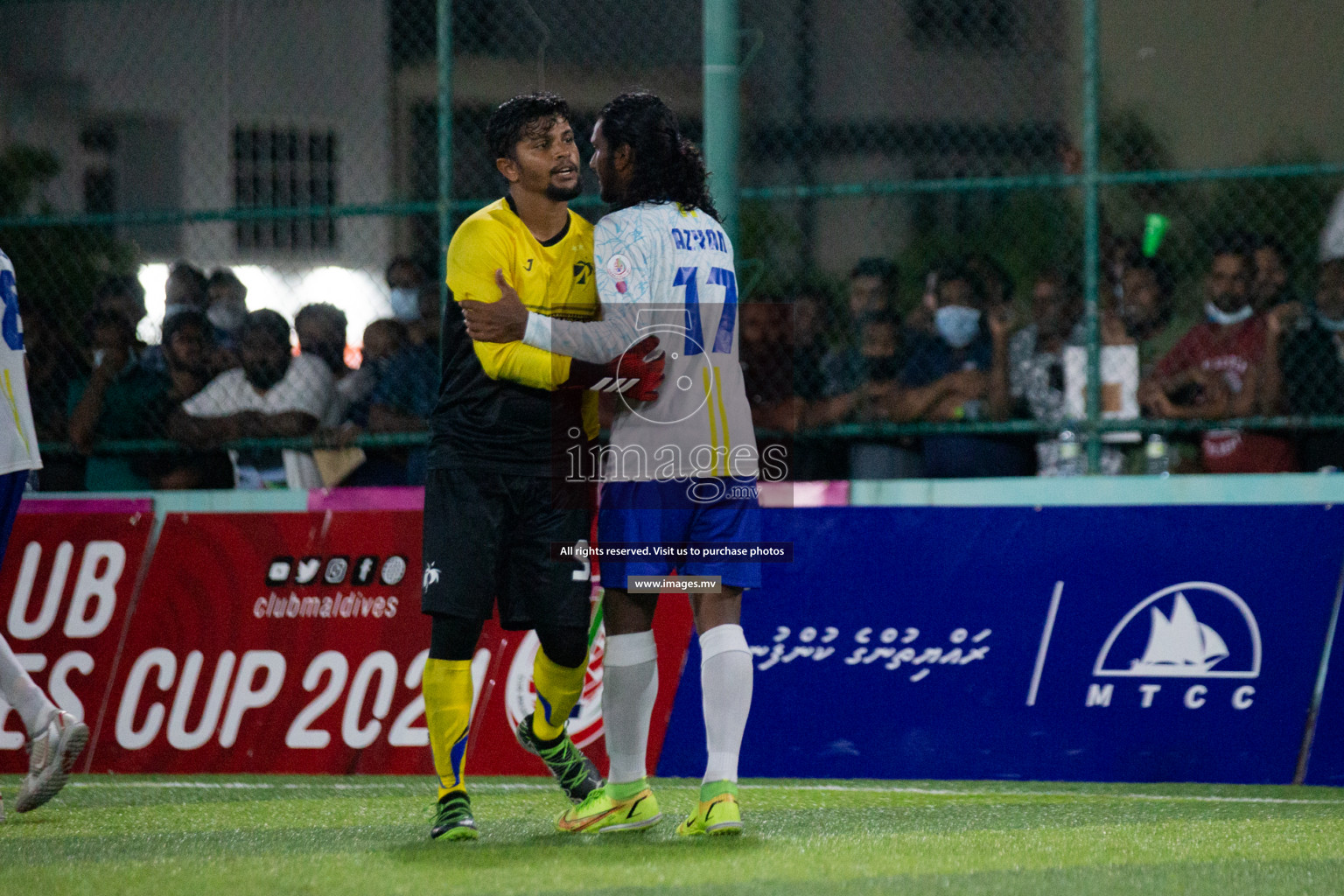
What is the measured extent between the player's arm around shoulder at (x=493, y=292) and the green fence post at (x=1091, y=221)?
327cm

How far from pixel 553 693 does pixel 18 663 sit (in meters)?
1.94

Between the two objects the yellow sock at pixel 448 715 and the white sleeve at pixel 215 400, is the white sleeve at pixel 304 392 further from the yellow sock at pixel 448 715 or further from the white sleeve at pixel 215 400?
the yellow sock at pixel 448 715

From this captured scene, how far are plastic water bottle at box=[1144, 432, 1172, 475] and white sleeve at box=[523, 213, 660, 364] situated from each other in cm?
366

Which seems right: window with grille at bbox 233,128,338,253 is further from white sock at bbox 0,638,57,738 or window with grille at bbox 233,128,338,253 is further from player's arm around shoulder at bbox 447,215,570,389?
player's arm around shoulder at bbox 447,215,570,389

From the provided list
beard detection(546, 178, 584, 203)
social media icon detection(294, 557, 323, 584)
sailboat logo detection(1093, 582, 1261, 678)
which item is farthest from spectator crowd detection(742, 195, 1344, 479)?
beard detection(546, 178, 584, 203)

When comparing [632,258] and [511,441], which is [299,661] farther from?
[632,258]

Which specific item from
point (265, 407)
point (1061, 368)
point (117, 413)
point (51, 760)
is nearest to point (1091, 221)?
point (1061, 368)

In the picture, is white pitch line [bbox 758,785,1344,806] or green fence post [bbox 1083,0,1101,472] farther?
green fence post [bbox 1083,0,1101,472]

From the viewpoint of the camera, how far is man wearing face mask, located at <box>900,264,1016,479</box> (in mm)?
7426

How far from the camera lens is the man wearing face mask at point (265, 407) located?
322 inches

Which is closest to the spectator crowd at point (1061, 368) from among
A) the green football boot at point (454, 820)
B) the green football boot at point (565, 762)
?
the green football boot at point (565, 762)

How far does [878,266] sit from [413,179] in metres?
14.9

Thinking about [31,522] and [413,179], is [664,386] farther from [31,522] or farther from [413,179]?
[413,179]

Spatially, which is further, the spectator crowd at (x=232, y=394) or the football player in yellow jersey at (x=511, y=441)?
the spectator crowd at (x=232, y=394)
